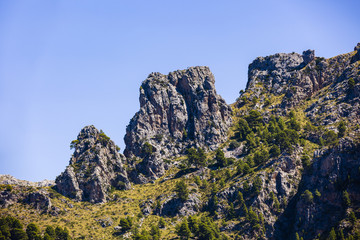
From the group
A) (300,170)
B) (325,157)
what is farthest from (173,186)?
(325,157)

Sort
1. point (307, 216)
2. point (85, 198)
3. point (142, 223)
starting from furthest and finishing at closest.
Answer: point (85, 198) → point (142, 223) → point (307, 216)

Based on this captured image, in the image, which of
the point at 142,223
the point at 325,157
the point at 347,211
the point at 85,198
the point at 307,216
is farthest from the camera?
the point at 85,198

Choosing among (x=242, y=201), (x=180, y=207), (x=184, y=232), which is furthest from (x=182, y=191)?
(x=242, y=201)

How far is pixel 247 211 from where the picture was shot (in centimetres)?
16300

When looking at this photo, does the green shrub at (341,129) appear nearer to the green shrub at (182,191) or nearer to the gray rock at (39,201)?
the green shrub at (182,191)

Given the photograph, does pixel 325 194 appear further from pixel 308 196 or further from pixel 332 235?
pixel 332 235

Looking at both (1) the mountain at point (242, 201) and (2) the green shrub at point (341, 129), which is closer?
(1) the mountain at point (242, 201)

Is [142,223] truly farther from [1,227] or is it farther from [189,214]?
[1,227]

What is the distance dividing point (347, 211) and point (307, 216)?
17864 millimetres

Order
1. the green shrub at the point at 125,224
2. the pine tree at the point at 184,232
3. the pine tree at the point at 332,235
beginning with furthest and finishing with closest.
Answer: the green shrub at the point at 125,224 → the pine tree at the point at 184,232 → the pine tree at the point at 332,235

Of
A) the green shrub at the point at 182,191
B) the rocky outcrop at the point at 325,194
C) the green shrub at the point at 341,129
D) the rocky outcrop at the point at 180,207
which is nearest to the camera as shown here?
the rocky outcrop at the point at 325,194

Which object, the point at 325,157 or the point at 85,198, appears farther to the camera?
the point at 85,198

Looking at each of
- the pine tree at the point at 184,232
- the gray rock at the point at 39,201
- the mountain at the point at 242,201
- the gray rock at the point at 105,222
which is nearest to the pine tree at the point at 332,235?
the mountain at the point at 242,201

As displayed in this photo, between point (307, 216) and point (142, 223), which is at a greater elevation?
point (142, 223)
